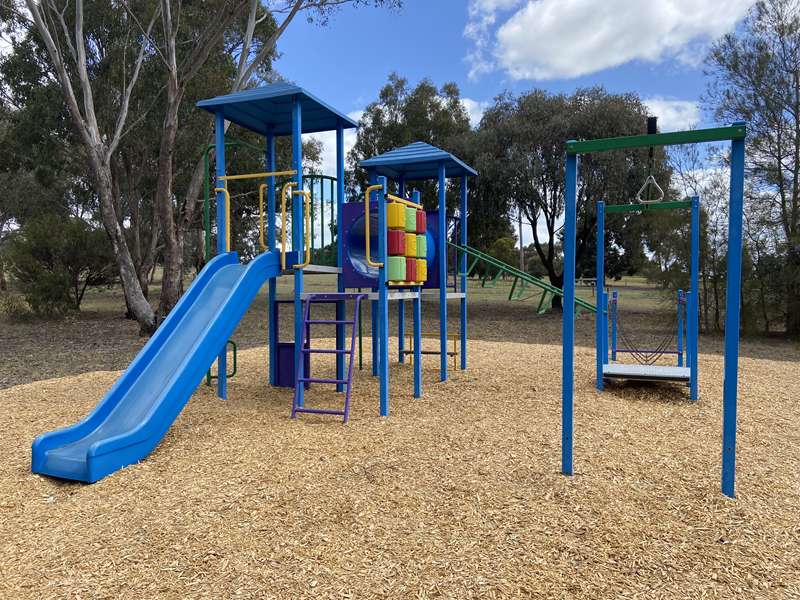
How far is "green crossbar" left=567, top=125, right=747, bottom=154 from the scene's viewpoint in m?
3.51

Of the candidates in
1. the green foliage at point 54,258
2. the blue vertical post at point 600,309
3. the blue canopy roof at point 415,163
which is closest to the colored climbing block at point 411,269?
the blue canopy roof at point 415,163

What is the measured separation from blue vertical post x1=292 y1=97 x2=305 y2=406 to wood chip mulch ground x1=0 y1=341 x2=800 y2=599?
0.67 metres

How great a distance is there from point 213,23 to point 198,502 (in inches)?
490

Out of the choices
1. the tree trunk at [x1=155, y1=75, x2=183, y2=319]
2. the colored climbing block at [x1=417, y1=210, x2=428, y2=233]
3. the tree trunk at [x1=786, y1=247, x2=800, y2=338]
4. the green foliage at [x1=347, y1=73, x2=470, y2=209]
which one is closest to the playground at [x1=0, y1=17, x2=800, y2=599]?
the colored climbing block at [x1=417, y1=210, x2=428, y2=233]

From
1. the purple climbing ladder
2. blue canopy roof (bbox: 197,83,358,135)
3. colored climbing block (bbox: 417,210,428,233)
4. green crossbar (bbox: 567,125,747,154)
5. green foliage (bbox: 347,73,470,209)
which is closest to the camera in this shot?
green crossbar (bbox: 567,125,747,154)

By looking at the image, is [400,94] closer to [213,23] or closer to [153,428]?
[213,23]

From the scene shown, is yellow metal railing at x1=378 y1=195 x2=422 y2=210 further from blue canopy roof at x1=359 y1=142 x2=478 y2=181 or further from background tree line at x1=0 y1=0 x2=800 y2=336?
background tree line at x1=0 y1=0 x2=800 y2=336

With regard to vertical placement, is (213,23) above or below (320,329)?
above

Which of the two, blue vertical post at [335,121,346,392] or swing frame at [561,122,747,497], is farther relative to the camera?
blue vertical post at [335,121,346,392]

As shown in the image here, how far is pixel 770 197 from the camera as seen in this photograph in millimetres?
14281

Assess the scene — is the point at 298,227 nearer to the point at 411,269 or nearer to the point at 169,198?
the point at 411,269

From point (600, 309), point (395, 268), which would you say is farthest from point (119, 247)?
point (600, 309)

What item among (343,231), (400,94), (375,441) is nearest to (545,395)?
(375,441)

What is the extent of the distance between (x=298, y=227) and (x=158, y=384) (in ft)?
7.52
